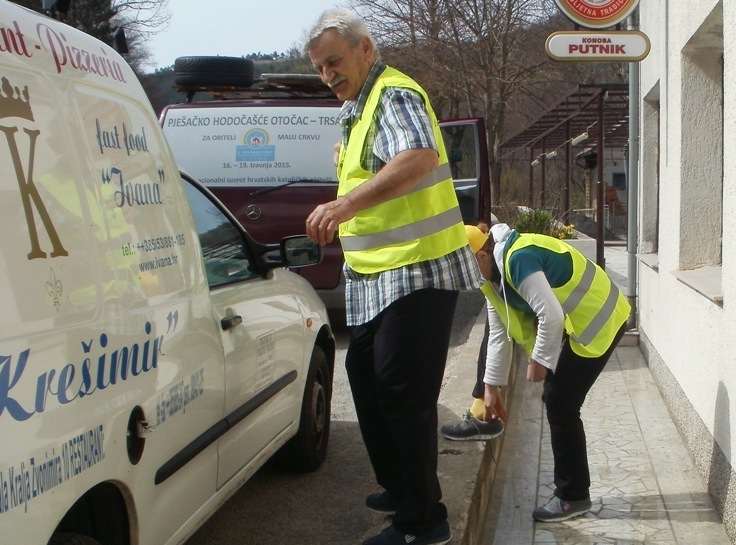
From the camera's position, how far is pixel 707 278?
4938 millimetres

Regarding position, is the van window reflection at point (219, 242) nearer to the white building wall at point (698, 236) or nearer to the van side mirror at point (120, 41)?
Answer: the van side mirror at point (120, 41)

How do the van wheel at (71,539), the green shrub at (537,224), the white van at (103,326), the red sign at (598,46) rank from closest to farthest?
the white van at (103,326) → the van wheel at (71,539) → the red sign at (598,46) → the green shrub at (537,224)

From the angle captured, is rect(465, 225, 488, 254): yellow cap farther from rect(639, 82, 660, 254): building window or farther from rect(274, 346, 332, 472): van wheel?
rect(639, 82, 660, 254): building window

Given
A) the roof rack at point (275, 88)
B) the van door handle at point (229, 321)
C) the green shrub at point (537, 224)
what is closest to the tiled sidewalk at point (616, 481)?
the van door handle at point (229, 321)

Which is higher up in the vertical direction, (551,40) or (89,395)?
(551,40)

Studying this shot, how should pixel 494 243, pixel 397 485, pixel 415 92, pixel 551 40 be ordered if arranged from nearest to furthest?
pixel 415 92 < pixel 397 485 < pixel 494 243 < pixel 551 40

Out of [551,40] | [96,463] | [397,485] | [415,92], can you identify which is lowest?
[397,485]

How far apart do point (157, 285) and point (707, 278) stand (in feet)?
10.6

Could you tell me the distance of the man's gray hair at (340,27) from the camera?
3113mm

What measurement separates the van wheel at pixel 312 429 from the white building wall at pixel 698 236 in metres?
1.83

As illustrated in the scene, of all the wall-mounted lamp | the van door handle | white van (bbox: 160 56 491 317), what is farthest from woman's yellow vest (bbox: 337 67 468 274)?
the wall-mounted lamp

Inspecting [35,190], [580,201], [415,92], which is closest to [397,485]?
[415,92]

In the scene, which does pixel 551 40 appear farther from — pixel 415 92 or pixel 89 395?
pixel 89 395

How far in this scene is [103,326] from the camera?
7.81 feet
